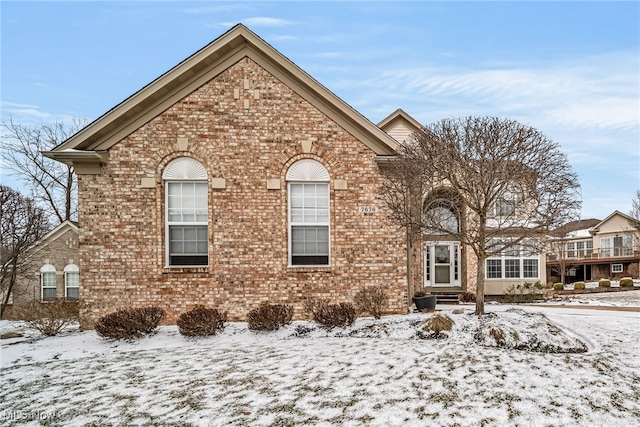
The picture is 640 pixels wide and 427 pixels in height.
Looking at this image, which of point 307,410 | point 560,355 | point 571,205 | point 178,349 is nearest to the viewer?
point 307,410

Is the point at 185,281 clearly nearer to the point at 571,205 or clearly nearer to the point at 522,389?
the point at 522,389

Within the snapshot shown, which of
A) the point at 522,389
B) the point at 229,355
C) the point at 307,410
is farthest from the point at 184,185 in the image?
the point at 522,389

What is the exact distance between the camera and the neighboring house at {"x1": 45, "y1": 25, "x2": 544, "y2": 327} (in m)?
10.5

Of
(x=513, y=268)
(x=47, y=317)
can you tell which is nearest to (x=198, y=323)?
(x=47, y=317)

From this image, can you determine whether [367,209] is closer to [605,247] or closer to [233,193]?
[233,193]

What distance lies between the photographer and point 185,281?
10.6 m

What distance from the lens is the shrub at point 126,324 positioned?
890 cm

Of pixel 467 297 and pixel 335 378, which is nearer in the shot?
pixel 335 378

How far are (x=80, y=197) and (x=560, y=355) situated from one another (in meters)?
12.0

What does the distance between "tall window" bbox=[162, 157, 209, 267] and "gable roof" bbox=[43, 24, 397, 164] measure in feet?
5.77

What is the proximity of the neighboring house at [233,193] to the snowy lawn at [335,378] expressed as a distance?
1656mm

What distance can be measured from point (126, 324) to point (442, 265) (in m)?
15.6

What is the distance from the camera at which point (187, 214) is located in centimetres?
1095

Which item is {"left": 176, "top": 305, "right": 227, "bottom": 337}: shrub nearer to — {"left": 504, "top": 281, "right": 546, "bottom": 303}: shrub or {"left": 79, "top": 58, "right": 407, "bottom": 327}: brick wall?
{"left": 79, "top": 58, "right": 407, "bottom": 327}: brick wall
